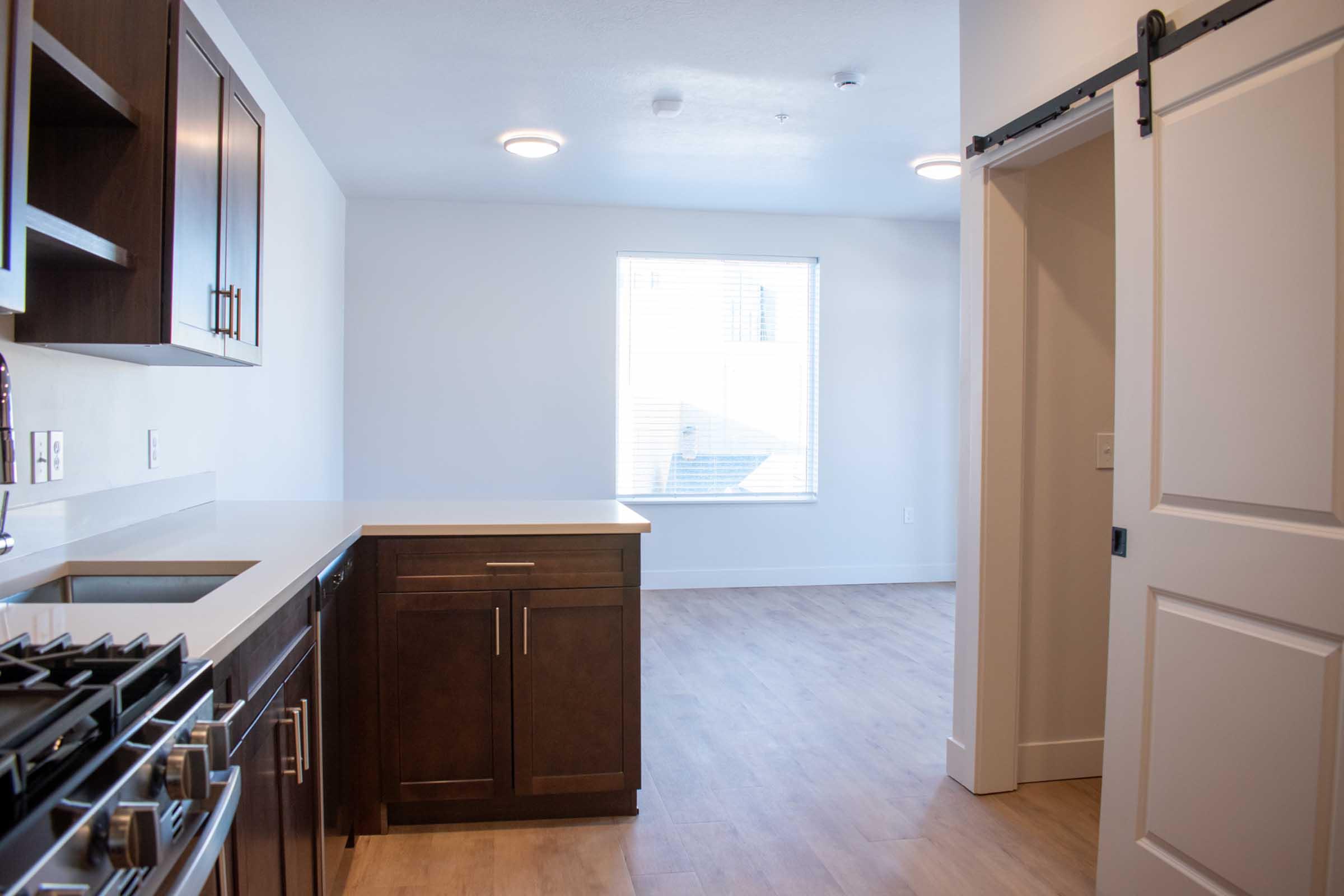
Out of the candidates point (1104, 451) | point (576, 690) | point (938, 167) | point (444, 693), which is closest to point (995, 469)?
point (1104, 451)

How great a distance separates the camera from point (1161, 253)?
6.36 feet

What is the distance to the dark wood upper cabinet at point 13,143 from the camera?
122 centimetres

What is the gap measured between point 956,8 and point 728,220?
307cm

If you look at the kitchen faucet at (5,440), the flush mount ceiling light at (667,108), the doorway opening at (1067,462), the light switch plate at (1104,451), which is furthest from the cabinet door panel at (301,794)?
the flush mount ceiling light at (667,108)

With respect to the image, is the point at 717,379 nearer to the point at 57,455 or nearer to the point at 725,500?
the point at 725,500

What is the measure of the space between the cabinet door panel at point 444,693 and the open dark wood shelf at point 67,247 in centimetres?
107

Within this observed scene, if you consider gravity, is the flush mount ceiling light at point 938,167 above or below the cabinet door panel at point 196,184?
above

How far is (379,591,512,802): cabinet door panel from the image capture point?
8.01ft

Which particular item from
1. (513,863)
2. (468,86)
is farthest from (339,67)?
(513,863)

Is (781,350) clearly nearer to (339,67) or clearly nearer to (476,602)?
(339,67)

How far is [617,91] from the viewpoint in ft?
12.5

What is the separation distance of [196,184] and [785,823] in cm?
225

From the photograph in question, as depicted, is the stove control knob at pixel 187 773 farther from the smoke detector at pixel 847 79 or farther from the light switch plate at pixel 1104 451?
the smoke detector at pixel 847 79

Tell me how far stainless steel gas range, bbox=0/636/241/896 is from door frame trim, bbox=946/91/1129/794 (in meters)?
2.24
